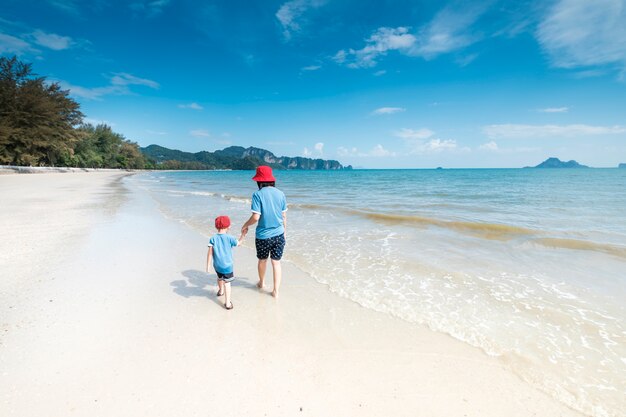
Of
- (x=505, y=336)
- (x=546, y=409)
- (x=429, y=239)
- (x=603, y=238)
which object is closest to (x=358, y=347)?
(x=546, y=409)

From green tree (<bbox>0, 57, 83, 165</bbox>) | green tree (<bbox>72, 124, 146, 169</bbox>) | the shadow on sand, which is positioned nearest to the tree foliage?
green tree (<bbox>0, 57, 83, 165</bbox>)

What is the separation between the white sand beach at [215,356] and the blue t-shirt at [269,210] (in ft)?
3.54

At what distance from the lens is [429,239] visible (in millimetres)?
9047

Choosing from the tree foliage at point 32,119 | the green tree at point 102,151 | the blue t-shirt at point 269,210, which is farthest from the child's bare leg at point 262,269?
the green tree at point 102,151

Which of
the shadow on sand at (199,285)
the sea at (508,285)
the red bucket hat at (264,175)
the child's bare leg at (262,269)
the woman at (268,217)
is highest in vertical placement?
the red bucket hat at (264,175)

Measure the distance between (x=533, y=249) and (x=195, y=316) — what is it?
28.9 feet

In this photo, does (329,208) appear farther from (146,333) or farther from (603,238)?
(146,333)

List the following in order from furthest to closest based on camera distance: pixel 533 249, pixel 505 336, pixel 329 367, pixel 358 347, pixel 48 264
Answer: pixel 533 249 → pixel 48 264 → pixel 505 336 → pixel 358 347 → pixel 329 367

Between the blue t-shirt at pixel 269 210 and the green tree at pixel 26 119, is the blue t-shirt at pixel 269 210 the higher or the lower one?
the lower one

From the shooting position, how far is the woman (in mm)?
4336

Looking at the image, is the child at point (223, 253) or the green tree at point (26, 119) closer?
the child at point (223, 253)

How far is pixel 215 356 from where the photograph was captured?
9.89 feet

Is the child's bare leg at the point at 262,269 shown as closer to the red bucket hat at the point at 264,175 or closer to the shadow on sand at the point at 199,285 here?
the shadow on sand at the point at 199,285

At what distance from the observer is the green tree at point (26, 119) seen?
137 feet
